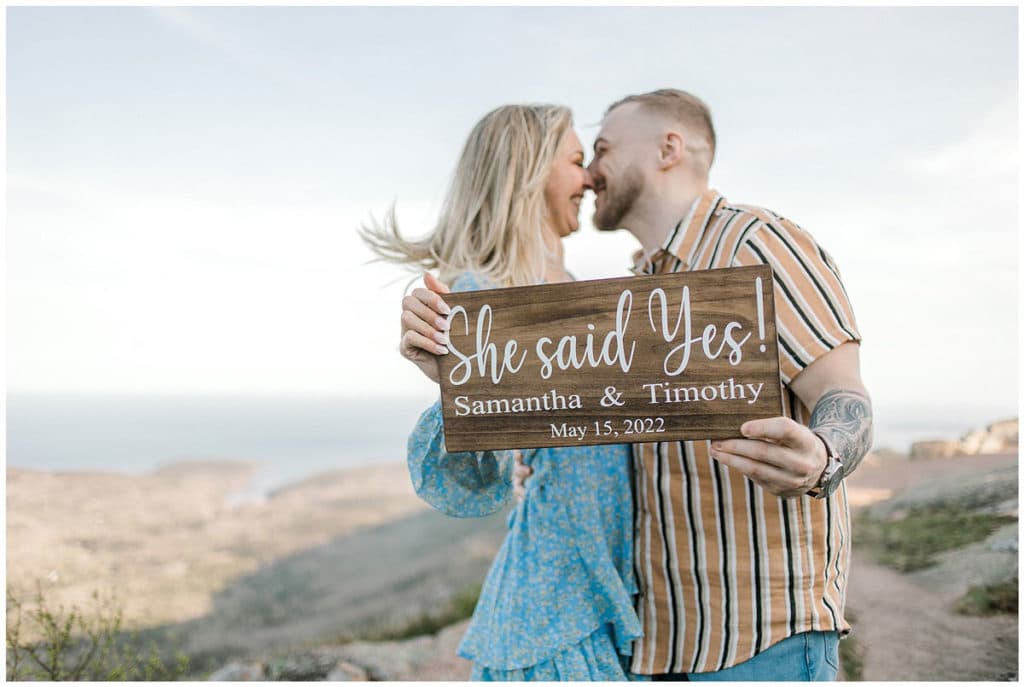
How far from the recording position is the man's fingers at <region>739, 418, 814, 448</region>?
1.54m

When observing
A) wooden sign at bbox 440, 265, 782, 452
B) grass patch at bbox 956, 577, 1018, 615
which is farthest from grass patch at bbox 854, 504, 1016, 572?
wooden sign at bbox 440, 265, 782, 452

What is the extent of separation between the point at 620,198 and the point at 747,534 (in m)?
1.15

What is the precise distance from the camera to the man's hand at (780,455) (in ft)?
5.09

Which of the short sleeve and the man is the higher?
the short sleeve

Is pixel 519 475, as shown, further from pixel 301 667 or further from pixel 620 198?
pixel 301 667

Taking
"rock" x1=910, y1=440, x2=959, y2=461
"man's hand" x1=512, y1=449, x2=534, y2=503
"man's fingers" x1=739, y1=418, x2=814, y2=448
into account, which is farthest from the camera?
"rock" x1=910, y1=440, x2=959, y2=461

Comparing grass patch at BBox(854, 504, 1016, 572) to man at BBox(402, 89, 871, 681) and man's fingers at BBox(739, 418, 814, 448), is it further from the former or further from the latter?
man's fingers at BBox(739, 418, 814, 448)

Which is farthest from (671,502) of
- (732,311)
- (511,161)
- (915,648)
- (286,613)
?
(286,613)

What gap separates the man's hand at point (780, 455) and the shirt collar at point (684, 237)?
79cm

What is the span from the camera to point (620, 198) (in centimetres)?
260

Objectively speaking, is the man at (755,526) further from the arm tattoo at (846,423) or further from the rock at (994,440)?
the rock at (994,440)

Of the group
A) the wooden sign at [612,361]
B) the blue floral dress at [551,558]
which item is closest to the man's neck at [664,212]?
the blue floral dress at [551,558]

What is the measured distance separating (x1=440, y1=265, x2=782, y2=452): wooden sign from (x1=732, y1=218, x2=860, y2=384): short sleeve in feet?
0.83

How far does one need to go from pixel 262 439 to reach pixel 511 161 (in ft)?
93.1
